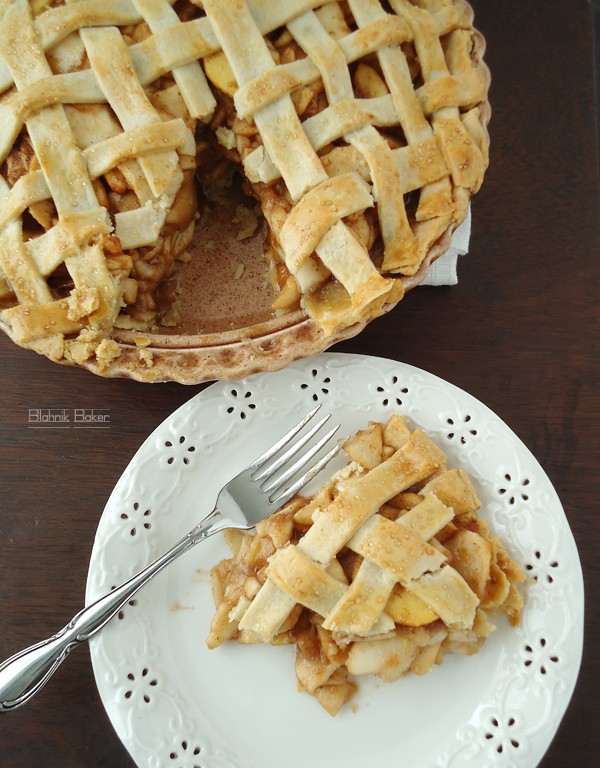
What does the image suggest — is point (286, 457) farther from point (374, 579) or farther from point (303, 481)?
point (374, 579)

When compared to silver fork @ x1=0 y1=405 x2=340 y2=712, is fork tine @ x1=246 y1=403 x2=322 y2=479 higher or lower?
higher

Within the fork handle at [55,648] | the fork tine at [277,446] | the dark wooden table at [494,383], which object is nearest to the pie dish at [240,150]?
the fork tine at [277,446]

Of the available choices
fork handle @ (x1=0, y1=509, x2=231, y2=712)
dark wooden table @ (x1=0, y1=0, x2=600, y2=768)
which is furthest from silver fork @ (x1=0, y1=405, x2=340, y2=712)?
dark wooden table @ (x1=0, y1=0, x2=600, y2=768)

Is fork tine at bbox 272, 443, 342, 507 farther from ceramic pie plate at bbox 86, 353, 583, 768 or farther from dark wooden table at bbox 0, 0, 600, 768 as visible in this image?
dark wooden table at bbox 0, 0, 600, 768

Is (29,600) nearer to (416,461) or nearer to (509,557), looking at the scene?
(416,461)

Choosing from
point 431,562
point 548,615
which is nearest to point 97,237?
point 431,562
